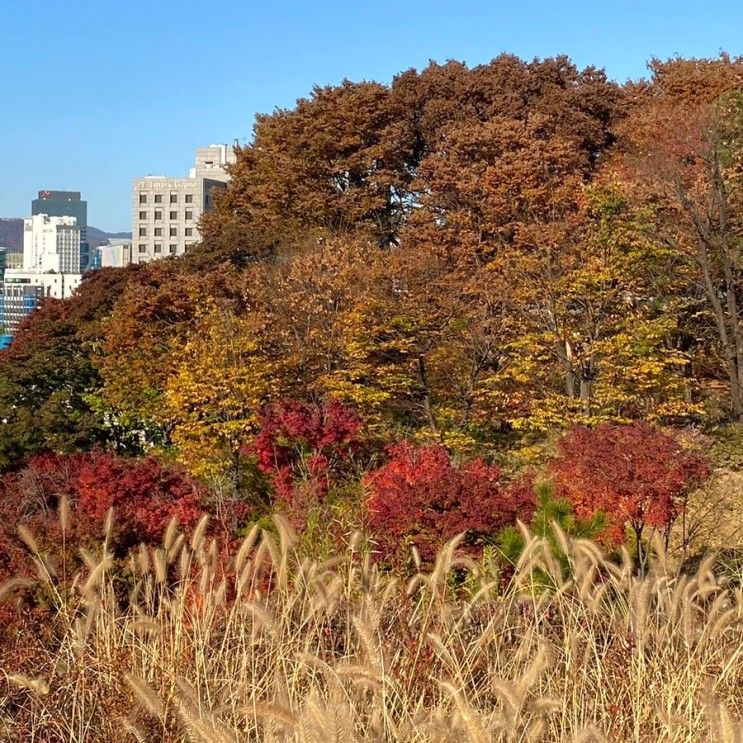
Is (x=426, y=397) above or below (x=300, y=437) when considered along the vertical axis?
above

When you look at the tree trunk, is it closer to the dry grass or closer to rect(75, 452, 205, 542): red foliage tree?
rect(75, 452, 205, 542): red foliage tree

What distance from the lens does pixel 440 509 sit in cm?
837

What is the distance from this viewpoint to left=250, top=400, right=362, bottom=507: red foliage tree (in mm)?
12391

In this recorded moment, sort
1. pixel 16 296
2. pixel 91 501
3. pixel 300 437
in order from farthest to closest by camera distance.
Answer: pixel 16 296
pixel 300 437
pixel 91 501

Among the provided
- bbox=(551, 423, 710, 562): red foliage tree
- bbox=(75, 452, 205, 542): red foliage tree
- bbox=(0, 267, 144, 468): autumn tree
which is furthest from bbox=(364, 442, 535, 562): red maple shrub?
bbox=(0, 267, 144, 468): autumn tree

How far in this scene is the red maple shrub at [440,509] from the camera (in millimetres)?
8023

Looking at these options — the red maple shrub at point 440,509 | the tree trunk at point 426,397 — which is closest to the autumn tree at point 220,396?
the tree trunk at point 426,397

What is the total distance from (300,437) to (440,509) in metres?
4.39

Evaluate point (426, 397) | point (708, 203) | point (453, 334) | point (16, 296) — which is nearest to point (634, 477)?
point (426, 397)

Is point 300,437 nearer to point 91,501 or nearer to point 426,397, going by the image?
point 91,501

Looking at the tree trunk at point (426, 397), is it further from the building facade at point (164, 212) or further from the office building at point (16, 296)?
the office building at point (16, 296)

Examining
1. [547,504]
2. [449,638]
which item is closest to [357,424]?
[547,504]

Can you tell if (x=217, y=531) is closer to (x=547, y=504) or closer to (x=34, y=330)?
(x=547, y=504)

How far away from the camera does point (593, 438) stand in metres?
10.1
